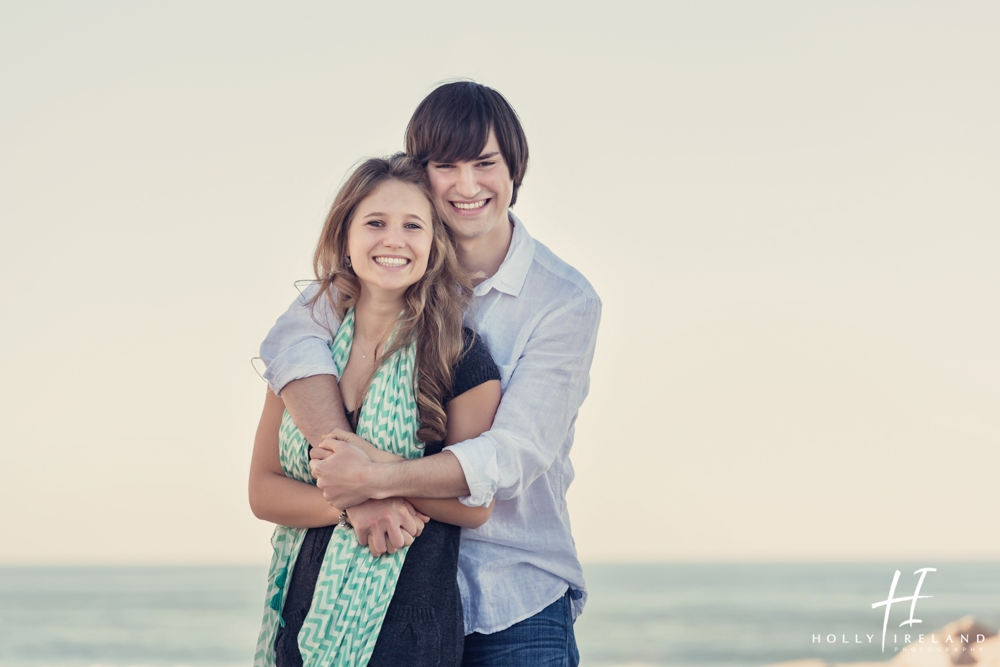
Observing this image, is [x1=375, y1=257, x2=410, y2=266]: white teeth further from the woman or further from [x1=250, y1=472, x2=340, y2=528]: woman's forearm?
[x1=250, y1=472, x2=340, y2=528]: woman's forearm

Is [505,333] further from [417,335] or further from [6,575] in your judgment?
[6,575]

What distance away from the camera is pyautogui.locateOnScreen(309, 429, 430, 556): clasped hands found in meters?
2.30

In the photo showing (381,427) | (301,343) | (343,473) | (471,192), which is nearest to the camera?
(343,473)

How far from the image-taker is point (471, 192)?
2.79 m

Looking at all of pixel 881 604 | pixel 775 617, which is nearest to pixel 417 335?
pixel 775 617

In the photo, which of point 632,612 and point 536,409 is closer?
point 536,409

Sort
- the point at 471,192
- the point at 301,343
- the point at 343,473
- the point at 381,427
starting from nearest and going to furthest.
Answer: the point at 343,473, the point at 381,427, the point at 301,343, the point at 471,192

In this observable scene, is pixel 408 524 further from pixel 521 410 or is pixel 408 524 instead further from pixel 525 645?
pixel 525 645

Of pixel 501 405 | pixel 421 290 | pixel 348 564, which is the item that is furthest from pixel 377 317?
pixel 348 564

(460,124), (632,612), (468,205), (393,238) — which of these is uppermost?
(460,124)

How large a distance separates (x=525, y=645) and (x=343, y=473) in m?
0.71

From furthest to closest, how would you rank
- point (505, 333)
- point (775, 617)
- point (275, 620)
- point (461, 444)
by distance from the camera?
point (775, 617), point (505, 333), point (275, 620), point (461, 444)

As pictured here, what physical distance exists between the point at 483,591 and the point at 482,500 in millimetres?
354

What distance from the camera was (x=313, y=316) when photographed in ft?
8.67
